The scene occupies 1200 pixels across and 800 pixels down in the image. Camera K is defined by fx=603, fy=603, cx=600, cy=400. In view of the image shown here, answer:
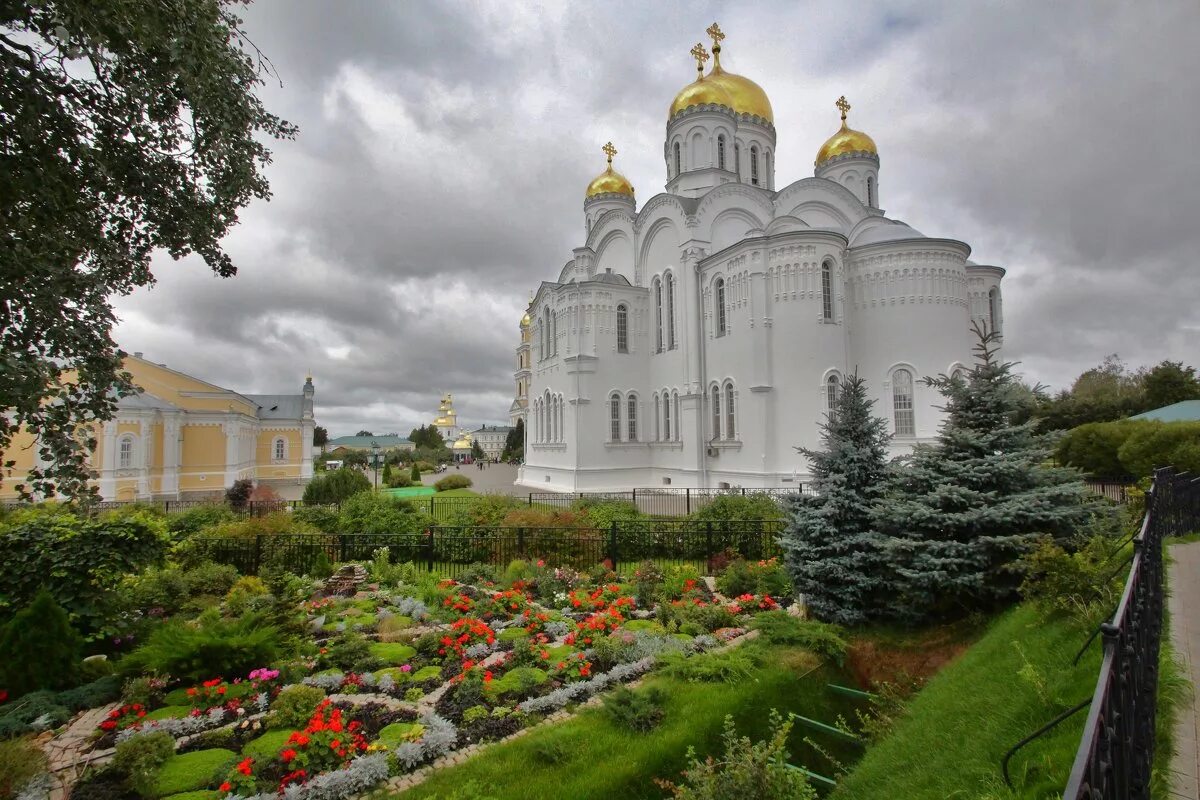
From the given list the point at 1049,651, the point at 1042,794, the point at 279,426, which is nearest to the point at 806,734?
the point at 1049,651

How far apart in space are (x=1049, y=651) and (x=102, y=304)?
8.35 meters

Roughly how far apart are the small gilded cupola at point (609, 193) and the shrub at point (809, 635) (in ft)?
92.2

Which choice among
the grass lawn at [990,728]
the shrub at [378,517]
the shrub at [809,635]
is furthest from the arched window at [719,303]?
the grass lawn at [990,728]

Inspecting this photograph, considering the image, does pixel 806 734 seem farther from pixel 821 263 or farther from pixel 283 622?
pixel 821 263

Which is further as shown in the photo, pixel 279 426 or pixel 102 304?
pixel 279 426

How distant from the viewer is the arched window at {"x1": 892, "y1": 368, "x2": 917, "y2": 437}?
19312 mm

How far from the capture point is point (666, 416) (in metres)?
24.4

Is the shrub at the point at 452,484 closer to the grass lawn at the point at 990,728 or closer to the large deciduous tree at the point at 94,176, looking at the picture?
the large deciduous tree at the point at 94,176

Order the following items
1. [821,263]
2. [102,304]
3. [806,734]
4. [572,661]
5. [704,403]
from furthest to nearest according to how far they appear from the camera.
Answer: [704,403]
[821,263]
[572,661]
[806,734]
[102,304]

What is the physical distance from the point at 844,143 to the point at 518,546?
2639 cm

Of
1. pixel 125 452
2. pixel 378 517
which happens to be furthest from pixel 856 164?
pixel 125 452

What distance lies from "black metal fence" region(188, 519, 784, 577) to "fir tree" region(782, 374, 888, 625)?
356 centimetres

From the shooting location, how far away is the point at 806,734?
5836mm

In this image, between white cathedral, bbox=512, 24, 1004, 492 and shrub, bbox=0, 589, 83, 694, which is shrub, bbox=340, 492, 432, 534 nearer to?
shrub, bbox=0, 589, 83, 694
